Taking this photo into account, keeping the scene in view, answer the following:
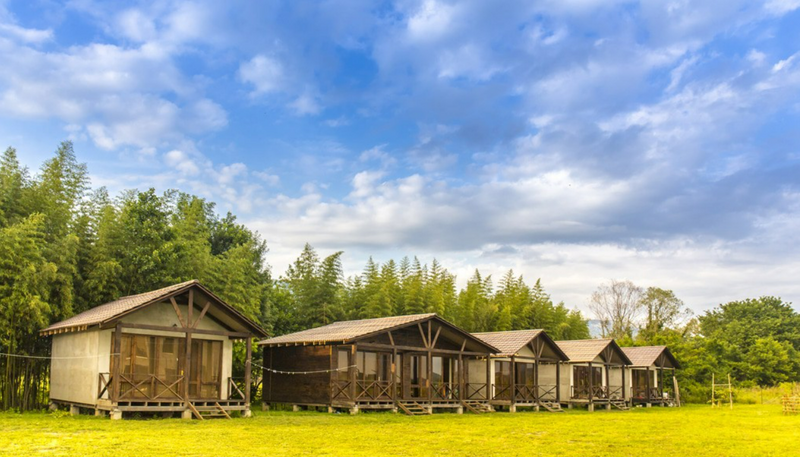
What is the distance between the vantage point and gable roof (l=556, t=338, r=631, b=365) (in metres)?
33.3

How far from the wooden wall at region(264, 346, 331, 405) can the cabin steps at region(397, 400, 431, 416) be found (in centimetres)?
281

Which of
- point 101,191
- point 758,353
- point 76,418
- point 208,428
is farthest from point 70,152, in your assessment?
point 758,353

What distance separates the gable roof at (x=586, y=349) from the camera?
33312mm

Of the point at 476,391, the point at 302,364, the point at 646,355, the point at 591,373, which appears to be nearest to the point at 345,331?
the point at 302,364

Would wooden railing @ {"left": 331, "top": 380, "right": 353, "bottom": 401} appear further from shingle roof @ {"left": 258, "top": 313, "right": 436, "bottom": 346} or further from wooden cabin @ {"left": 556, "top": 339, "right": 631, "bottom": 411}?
wooden cabin @ {"left": 556, "top": 339, "right": 631, "bottom": 411}

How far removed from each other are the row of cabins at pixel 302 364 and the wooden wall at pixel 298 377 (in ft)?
0.12

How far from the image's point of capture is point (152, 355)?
1977 cm

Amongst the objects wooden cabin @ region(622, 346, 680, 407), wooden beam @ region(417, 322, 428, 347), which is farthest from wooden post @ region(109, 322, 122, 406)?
wooden cabin @ region(622, 346, 680, 407)

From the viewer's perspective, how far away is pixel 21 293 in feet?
63.7

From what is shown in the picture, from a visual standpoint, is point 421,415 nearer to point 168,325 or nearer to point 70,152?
point 168,325

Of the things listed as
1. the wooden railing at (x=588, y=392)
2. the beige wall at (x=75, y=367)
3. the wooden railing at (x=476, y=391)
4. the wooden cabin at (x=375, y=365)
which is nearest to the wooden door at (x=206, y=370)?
the beige wall at (x=75, y=367)

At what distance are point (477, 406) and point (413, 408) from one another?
3741 mm

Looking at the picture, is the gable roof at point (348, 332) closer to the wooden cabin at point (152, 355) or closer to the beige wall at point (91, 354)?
the wooden cabin at point (152, 355)

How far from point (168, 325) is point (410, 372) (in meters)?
9.54
